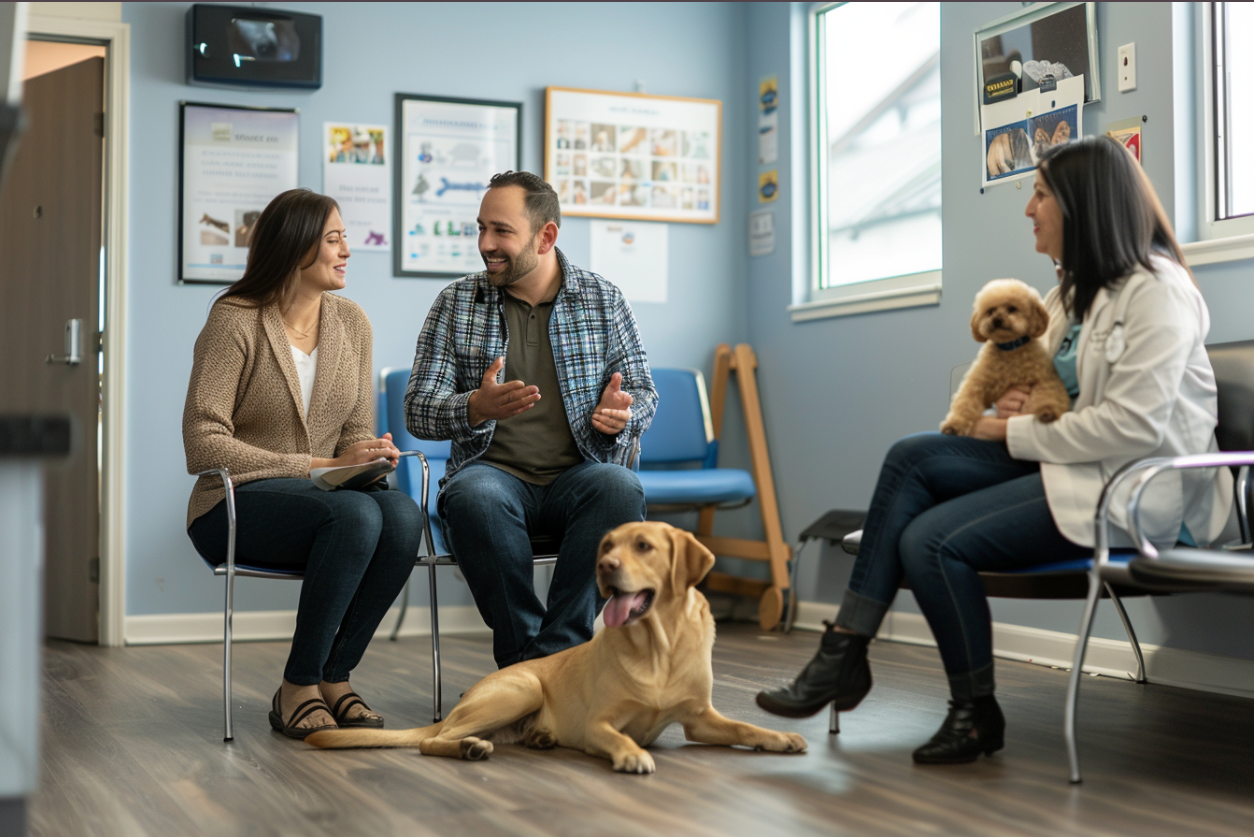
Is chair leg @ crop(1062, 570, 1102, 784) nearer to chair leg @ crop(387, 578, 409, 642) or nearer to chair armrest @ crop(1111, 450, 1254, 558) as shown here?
chair armrest @ crop(1111, 450, 1254, 558)

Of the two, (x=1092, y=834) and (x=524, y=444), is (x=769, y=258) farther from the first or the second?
(x=1092, y=834)

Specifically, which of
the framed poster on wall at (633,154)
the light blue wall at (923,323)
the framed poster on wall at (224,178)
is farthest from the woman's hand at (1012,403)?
the framed poster on wall at (224,178)

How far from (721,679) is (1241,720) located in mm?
1181

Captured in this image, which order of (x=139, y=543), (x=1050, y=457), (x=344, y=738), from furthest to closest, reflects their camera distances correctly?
(x=139, y=543) → (x=344, y=738) → (x=1050, y=457)

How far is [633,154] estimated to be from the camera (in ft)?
15.0

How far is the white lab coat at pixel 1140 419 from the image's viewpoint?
199 centimetres

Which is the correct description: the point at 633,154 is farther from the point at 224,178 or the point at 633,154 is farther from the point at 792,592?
the point at 792,592

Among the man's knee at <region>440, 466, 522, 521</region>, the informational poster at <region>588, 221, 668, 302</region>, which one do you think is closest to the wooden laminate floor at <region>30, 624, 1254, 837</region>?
the man's knee at <region>440, 466, 522, 521</region>

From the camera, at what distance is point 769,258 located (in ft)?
15.0

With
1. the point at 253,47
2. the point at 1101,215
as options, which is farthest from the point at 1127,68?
the point at 253,47

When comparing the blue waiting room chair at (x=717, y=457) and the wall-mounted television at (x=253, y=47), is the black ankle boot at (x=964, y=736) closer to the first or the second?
the blue waiting room chair at (x=717, y=457)

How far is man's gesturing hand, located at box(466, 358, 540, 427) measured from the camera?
2.46 meters

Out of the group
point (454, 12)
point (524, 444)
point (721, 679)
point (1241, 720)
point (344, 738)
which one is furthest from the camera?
point (454, 12)

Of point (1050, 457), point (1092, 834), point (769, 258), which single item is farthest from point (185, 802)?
point (769, 258)
